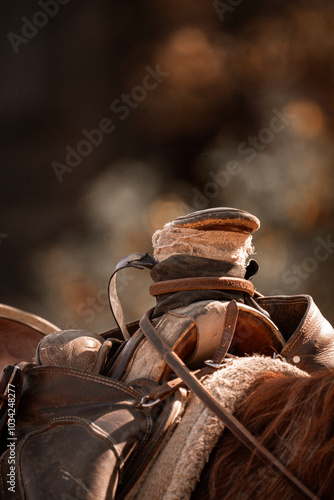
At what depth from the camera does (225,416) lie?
0.78 m

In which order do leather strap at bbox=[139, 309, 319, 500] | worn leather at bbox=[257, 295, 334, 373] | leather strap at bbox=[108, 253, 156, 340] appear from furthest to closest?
leather strap at bbox=[108, 253, 156, 340], worn leather at bbox=[257, 295, 334, 373], leather strap at bbox=[139, 309, 319, 500]

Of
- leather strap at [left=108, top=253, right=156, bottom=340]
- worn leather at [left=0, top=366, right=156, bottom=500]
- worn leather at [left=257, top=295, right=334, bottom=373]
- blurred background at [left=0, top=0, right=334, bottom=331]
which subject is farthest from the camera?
blurred background at [left=0, top=0, right=334, bottom=331]

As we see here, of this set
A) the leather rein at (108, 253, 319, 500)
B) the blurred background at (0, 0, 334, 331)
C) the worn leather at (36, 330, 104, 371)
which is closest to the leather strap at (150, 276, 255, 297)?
the leather rein at (108, 253, 319, 500)

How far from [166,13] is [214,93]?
2.51 ft

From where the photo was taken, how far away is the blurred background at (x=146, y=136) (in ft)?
11.9

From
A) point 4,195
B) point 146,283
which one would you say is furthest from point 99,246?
point 4,195

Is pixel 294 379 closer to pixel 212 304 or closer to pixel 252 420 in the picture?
pixel 252 420

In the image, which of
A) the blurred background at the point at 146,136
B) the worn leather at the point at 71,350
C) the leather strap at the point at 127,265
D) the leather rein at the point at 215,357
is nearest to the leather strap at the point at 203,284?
the leather rein at the point at 215,357

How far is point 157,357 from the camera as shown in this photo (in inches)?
38.1

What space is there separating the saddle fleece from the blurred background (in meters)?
2.73

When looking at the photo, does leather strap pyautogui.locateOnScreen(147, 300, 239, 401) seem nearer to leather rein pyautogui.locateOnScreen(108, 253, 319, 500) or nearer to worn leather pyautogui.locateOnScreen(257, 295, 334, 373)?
leather rein pyautogui.locateOnScreen(108, 253, 319, 500)

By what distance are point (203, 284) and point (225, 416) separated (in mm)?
365

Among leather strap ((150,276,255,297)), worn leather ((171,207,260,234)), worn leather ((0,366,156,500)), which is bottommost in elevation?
worn leather ((0,366,156,500))

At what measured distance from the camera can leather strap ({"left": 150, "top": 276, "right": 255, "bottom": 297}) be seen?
1.08m
